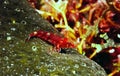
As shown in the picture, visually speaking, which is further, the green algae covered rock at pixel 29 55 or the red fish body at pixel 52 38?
the red fish body at pixel 52 38

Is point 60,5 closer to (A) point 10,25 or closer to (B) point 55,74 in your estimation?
(A) point 10,25

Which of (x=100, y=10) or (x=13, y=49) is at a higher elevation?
(x=100, y=10)

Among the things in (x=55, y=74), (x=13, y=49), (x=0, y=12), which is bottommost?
(x=55, y=74)

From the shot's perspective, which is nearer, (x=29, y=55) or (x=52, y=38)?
(x=29, y=55)

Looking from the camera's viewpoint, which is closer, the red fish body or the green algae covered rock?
the green algae covered rock

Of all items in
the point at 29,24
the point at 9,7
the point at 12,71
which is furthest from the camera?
the point at 9,7

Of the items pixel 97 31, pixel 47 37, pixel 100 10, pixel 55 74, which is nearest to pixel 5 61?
pixel 55 74

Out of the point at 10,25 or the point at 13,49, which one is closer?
the point at 13,49

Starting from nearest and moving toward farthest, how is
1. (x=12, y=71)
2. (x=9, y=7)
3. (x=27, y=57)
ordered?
(x=12, y=71) < (x=27, y=57) < (x=9, y=7)
